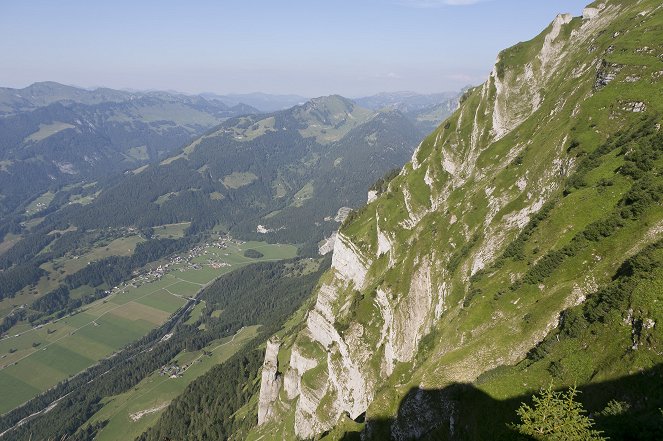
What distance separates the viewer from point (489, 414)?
42188mm

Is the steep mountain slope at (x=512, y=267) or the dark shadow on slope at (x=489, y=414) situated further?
the steep mountain slope at (x=512, y=267)

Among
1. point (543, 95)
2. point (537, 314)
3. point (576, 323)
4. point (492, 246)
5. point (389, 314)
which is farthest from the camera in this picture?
point (543, 95)

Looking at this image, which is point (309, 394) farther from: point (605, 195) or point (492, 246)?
point (605, 195)

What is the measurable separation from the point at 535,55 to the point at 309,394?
447 feet

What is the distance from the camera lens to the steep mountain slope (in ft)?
135

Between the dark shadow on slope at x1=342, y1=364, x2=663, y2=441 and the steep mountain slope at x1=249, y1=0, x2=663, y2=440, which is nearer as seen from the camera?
the dark shadow on slope at x1=342, y1=364, x2=663, y2=441

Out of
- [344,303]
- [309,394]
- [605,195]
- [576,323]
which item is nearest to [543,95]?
[605,195]

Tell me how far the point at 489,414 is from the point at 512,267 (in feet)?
98.9

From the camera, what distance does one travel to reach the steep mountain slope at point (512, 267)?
41.1 meters

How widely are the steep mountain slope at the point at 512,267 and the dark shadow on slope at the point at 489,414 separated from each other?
17 centimetres

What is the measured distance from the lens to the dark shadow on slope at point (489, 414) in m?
26.6

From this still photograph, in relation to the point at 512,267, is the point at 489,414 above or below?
below

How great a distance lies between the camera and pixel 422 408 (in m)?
52.5

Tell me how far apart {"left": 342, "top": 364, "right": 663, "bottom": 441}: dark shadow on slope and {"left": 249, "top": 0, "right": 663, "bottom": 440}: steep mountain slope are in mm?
171
